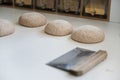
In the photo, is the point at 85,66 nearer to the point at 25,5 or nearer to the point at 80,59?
the point at 80,59

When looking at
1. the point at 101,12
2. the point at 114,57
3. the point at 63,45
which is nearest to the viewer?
the point at 114,57

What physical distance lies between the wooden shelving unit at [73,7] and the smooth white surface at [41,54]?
0.31 m

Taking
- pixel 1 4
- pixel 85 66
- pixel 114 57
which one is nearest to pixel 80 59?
pixel 85 66

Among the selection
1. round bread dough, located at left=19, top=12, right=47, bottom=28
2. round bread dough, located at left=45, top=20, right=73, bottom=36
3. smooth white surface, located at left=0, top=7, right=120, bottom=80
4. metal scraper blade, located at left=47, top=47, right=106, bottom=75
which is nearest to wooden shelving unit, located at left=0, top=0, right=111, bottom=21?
Result: smooth white surface, located at left=0, top=7, right=120, bottom=80

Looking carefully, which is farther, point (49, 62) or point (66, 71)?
point (49, 62)

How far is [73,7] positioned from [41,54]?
64.9 inches

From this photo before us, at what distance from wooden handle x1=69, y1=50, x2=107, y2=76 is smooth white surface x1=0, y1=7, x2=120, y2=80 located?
0.12 ft

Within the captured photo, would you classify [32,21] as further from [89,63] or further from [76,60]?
[89,63]

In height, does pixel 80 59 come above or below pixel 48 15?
below

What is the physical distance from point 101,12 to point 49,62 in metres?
1.73

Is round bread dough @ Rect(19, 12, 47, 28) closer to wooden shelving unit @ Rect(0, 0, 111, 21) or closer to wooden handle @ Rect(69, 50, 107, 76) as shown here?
wooden shelving unit @ Rect(0, 0, 111, 21)

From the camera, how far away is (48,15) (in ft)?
12.5

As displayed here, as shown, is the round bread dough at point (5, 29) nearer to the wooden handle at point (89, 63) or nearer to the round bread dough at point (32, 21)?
the round bread dough at point (32, 21)

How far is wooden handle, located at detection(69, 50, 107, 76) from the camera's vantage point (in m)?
1.93
